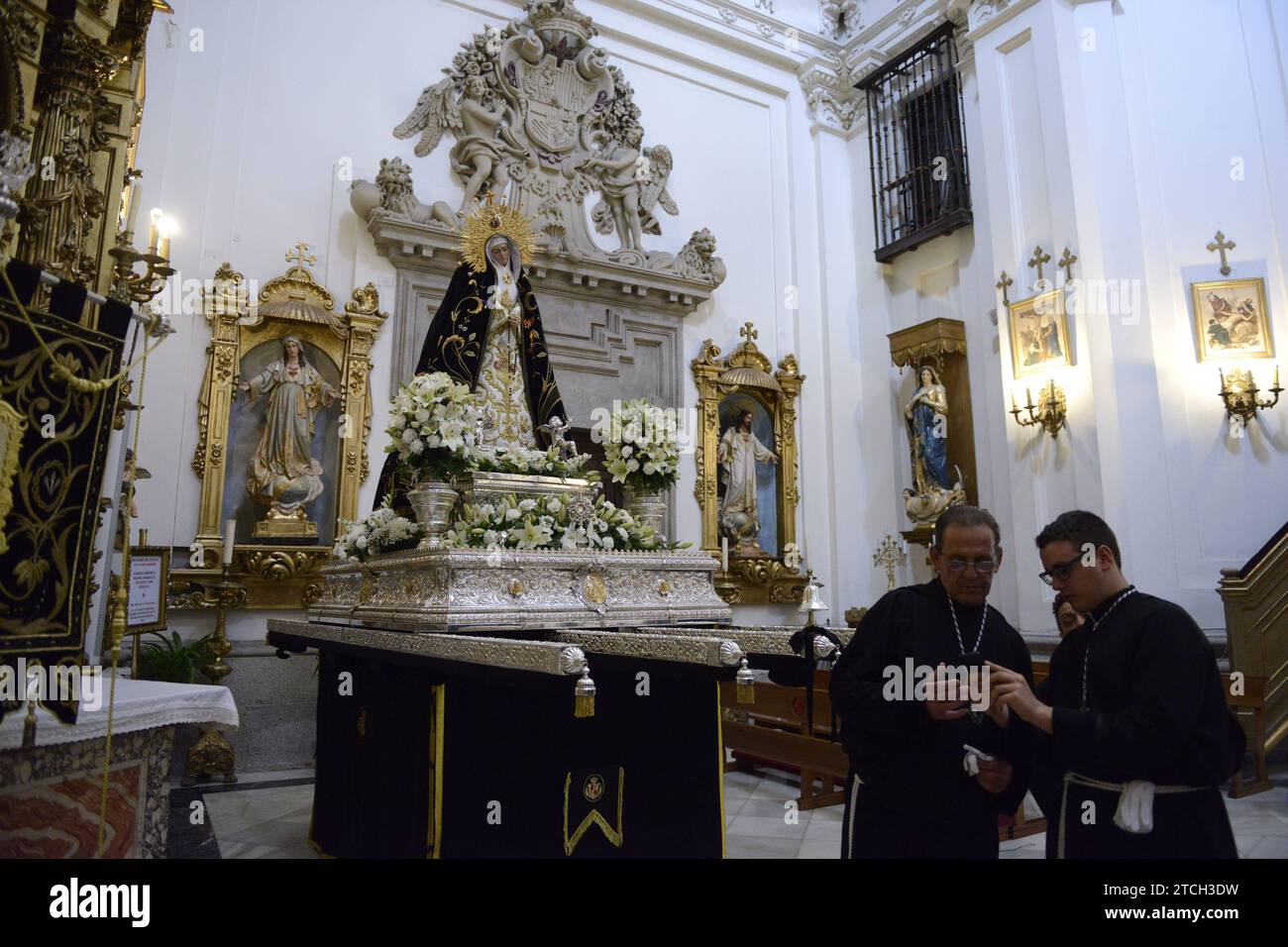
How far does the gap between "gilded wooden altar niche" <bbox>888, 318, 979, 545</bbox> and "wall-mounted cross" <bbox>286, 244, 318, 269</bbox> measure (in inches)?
241

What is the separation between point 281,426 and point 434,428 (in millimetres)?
4030

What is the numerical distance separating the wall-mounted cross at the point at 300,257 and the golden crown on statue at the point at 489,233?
3.35 m

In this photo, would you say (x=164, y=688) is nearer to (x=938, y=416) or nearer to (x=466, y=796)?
(x=466, y=796)

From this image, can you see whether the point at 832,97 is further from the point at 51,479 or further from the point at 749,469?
the point at 51,479

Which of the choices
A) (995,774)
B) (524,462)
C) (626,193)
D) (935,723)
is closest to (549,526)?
(524,462)

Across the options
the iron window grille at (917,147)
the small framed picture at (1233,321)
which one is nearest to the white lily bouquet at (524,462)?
the small framed picture at (1233,321)

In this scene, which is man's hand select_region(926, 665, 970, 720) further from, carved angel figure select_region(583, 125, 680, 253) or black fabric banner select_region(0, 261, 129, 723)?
carved angel figure select_region(583, 125, 680, 253)

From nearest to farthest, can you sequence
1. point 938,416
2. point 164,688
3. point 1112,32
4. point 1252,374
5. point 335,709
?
1. point 164,688
2. point 335,709
3. point 1252,374
4. point 1112,32
5. point 938,416

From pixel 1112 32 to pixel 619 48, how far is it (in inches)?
203

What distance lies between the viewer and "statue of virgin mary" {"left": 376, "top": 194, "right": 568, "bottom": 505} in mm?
4277

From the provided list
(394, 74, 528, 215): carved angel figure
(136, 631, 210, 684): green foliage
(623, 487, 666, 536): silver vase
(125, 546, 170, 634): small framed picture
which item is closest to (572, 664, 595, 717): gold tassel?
(623, 487, 666, 536): silver vase

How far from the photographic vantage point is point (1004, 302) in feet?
26.7

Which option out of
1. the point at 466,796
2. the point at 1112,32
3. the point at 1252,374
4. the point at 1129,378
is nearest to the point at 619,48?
the point at 1112,32

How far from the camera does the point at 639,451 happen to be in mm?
4133
